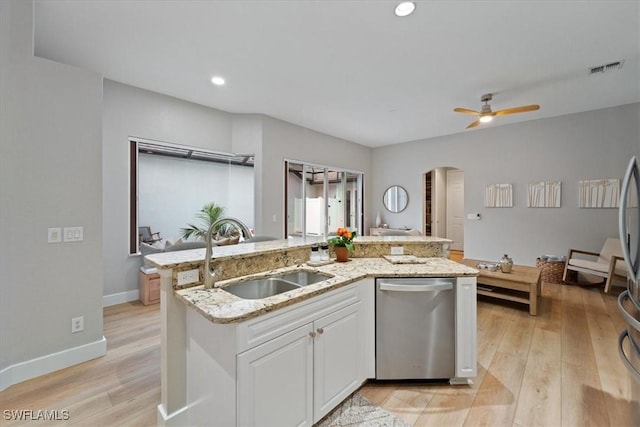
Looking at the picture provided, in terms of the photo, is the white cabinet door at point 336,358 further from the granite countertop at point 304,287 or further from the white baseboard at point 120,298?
the white baseboard at point 120,298

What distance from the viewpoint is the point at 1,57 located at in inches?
77.1

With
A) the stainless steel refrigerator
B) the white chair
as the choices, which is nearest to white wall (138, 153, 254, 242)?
the stainless steel refrigerator

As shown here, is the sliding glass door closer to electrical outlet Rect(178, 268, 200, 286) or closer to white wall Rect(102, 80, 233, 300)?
white wall Rect(102, 80, 233, 300)

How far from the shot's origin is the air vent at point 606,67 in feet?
10.1

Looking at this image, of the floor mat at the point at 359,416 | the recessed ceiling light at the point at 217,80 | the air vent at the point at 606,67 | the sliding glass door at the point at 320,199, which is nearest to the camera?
the floor mat at the point at 359,416

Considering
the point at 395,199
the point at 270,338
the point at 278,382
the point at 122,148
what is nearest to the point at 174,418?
the point at 278,382

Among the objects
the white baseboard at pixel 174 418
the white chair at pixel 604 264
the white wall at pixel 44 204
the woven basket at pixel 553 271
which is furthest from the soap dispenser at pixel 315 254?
the woven basket at pixel 553 271

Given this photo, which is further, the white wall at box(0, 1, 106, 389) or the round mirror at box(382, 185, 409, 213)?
the round mirror at box(382, 185, 409, 213)

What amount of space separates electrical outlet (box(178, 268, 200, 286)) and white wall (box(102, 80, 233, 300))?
2865 mm

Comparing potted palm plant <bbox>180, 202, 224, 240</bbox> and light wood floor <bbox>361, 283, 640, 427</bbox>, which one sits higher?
potted palm plant <bbox>180, 202, 224, 240</bbox>

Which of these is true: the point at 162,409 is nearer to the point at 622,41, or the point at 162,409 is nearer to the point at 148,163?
the point at 148,163

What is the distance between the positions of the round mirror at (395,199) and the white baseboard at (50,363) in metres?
6.20

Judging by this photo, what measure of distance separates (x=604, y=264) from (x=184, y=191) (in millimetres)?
7041

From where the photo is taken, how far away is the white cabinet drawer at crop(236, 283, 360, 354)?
1.23 meters
